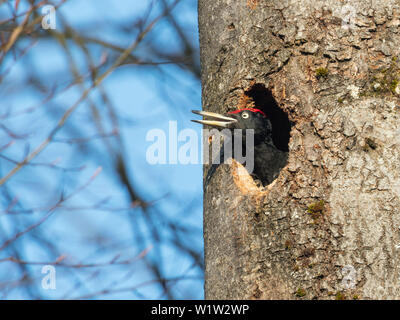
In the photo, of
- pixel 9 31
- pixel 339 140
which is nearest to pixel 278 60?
pixel 339 140

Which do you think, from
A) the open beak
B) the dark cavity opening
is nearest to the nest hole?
the dark cavity opening

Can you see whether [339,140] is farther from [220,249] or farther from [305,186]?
[220,249]

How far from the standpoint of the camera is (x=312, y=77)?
8.94ft

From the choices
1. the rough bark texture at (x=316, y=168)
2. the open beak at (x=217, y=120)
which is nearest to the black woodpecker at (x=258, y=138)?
the open beak at (x=217, y=120)

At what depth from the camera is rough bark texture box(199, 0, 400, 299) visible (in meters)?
2.37

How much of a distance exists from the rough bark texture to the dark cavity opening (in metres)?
0.07

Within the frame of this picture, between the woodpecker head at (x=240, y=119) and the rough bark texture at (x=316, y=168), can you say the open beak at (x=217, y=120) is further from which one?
the rough bark texture at (x=316, y=168)

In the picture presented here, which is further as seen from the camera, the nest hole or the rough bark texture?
the nest hole

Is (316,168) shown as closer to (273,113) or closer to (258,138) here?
(273,113)

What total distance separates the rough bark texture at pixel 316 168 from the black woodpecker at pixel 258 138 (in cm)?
11

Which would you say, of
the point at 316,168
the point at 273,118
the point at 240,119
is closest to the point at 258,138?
the point at 273,118

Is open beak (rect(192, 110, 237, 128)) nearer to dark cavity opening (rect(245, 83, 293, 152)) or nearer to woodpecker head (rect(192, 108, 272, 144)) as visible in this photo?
woodpecker head (rect(192, 108, 272, 144))

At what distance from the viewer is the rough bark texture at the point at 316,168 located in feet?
7.76
